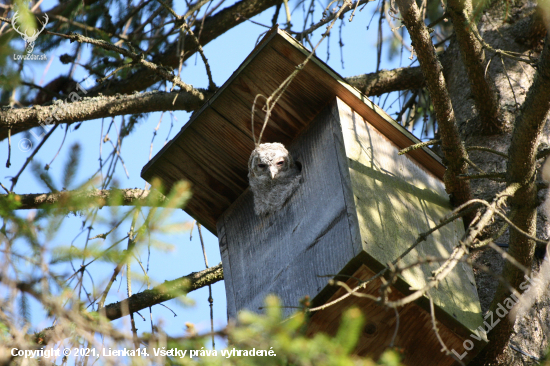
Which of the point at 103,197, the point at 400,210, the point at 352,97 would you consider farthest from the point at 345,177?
the point at 103,197

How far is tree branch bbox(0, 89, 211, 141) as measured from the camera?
319 cm

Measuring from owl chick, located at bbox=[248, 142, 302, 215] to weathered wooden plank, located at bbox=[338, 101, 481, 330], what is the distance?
34 centimetres

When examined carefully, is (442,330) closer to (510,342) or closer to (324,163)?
(510,342)

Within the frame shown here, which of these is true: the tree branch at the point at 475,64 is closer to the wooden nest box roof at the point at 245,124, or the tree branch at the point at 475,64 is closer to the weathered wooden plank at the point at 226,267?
the wooden nest box roof at the point at 245,124

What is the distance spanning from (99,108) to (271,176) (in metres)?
1.12

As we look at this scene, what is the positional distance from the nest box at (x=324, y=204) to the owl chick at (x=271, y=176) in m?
0.05

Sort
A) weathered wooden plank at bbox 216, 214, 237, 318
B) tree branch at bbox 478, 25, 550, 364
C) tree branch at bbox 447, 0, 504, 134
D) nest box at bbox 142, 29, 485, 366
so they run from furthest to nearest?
weathered wooden plank at bbox 216, 214, 237, 318 < tree branch at bbox 447, 0, 504, 134 < nest box at bbox 142, 29, 485, 366 < tree branch at bbox 478, 25, 550, 364

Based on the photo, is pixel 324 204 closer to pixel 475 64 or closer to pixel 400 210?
pixel 400 210

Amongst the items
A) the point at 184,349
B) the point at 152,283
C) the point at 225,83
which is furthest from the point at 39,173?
the point at 184,349

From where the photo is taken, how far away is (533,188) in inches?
81.5

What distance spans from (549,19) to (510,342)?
124 centimetres

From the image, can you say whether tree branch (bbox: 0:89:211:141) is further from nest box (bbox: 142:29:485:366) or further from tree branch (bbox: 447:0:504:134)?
tree branch (bbox: 447:0:504:134)

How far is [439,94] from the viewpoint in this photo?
2262 millimetres

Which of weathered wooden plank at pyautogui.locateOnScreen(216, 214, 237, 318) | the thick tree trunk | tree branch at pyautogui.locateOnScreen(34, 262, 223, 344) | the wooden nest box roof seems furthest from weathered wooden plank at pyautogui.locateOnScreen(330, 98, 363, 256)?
tree branch at pyautogui.locateOnScreen(34, 262, 223, 344)
